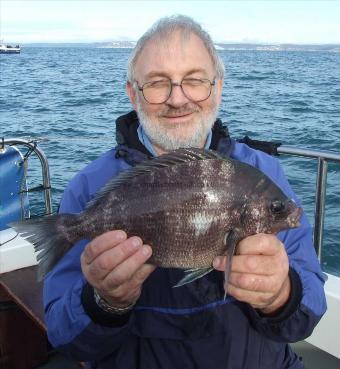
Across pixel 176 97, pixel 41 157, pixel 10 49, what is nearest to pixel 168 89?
pixel 176 97

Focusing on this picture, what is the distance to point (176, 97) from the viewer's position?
2666 mm

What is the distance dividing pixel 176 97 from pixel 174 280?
101 centimetres

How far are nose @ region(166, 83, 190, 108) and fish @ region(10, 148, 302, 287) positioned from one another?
550mm

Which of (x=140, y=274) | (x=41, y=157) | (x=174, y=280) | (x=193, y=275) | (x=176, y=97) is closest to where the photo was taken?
(x=140, y=274)

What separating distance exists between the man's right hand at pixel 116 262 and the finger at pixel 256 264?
14.4 inches

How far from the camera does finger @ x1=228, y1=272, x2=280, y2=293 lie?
194 cm

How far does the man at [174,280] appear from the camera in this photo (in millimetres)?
1983

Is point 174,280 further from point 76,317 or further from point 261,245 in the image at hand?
point 261,245

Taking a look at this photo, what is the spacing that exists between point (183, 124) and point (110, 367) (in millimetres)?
1374

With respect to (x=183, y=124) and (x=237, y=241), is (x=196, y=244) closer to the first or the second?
(x=237, y=241)

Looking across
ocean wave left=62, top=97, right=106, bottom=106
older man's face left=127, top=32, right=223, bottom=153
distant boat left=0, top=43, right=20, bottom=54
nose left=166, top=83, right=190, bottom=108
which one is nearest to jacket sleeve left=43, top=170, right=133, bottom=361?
older man's face left=127, top=32, right=223, bottom=153

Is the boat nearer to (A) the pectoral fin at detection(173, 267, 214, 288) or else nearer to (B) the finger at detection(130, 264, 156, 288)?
(A) the pectoral fin at detection(173, 267, 214, 288)

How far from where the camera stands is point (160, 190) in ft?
7.11

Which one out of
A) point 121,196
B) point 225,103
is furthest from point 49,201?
point 225,103
